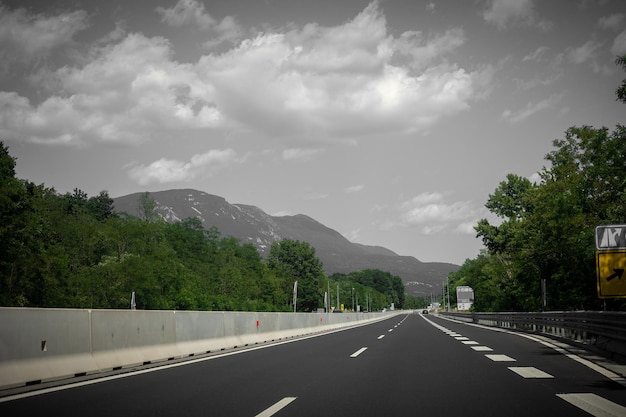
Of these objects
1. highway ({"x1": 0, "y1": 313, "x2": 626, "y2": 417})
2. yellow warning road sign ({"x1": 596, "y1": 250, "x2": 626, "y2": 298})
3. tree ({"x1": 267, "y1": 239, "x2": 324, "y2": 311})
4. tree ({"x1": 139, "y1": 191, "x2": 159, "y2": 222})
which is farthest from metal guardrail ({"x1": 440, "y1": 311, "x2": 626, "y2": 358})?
tree ({"x1": 267, "y1": 239, "x2": 324, "y2": 311})

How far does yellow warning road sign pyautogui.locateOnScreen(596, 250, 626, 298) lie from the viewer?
14055 millimetres

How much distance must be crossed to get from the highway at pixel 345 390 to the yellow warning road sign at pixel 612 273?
5.67 ft

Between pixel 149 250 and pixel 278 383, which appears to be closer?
pixel 278 383

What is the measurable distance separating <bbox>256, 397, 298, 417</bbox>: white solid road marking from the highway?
0.01 m

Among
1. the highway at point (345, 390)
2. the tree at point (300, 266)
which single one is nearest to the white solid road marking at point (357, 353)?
the highway at point (345, 390)

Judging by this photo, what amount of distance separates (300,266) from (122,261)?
89837mm

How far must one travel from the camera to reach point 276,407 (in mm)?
7387

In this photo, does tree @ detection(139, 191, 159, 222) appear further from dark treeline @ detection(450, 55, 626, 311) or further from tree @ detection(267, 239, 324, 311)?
dark treeline @ detection(450, 55, 626, 311)

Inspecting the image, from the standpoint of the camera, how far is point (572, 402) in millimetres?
7492

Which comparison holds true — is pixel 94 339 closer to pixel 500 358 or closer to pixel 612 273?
pixel 500 358

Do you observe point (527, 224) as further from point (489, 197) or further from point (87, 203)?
point (87, 203)

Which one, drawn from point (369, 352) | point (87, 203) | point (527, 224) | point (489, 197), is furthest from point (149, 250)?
point (369, 352)

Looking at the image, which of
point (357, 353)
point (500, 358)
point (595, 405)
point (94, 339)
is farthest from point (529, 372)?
point (94, 339)

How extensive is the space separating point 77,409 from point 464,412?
440cm
